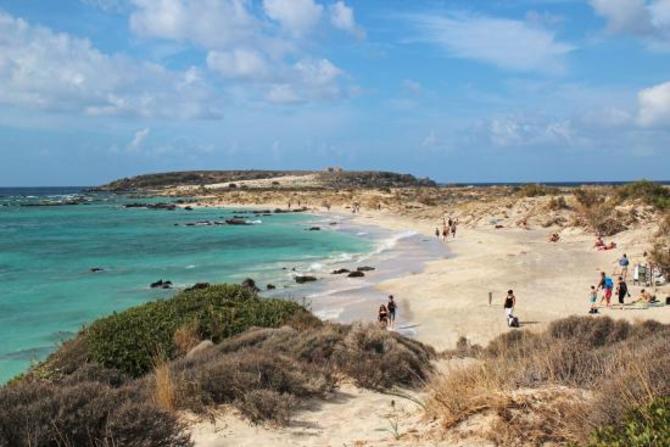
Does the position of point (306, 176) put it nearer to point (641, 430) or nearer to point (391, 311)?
point (391, 311)

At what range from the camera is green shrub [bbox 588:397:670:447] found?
445 centimetres

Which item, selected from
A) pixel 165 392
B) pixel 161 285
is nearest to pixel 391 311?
pixel 165 392

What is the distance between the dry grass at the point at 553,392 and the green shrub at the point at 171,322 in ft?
21.0

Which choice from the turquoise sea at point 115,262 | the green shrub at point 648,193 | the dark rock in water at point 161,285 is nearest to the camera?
the turquoise sea at point 115,262

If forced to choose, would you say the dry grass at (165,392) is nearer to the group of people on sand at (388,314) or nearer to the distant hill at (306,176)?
the group of people on sand at (388,314)

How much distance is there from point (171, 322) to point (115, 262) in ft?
92.7

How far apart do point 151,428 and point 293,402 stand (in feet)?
8.36

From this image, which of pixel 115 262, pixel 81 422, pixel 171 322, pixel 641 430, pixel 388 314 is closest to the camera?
pixel 641 430

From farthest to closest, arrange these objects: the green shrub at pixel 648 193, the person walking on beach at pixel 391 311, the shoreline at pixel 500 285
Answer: the green shrub at pixel 648 193 → the person walking on beach at pixel 391 311 → the shoreline at pixel 500 285

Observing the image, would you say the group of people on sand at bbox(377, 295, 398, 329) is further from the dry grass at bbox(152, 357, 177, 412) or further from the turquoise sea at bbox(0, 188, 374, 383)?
the dry grass at bbox(152, 357, 177, 412)

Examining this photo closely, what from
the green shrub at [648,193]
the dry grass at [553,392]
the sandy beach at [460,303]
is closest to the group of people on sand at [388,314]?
the sandy beach at [460,303]

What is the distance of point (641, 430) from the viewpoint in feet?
15.7

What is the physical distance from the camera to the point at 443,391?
6.95 meters

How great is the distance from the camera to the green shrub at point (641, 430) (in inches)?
175
